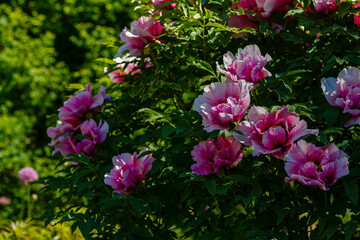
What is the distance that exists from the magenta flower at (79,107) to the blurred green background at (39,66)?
293cm

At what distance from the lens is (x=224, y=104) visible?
4.99ft

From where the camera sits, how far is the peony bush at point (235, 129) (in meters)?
1.51

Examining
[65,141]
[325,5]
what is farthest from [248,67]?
[65,141]

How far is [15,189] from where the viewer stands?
5215mm

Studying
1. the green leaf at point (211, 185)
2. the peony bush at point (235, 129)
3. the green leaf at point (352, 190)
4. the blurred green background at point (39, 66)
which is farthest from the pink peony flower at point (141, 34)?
the blurred green background at point (39, 66)

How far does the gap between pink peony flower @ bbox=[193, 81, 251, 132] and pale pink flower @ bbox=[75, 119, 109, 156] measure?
1.91ft

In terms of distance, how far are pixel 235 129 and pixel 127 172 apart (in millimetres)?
501

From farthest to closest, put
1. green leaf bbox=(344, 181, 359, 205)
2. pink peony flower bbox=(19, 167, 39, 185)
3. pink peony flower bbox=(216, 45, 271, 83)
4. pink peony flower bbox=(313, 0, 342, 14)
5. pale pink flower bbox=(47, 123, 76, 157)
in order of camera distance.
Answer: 1. pink peony flower bbox=(19, 167, 39, 185)
2. pale pink flower bbox=(47, 123, 76, 157)
3. pink peony flower bbox=(313, 0, 342, 14)
4. pink peony flower bbox=(216, 45, 271, 83)
5. green leaf bbox=(344, 181, 359, 205)

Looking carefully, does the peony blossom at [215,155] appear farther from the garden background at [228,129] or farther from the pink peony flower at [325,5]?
the pink peony flower at [325,5]

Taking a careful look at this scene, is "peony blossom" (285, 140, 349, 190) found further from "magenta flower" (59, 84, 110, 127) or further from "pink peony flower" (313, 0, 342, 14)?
"magenta flower" (59, 84, 110, 127)

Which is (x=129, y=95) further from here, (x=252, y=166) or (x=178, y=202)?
(x=252, y=166)

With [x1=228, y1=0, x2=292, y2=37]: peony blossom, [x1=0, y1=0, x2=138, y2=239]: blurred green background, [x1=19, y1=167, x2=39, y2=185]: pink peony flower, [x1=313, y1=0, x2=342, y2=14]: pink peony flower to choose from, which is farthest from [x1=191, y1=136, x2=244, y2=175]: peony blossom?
[x1=0, y1=0, x2=138, y2=239]: blurred green background

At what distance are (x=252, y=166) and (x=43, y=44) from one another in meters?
4.68

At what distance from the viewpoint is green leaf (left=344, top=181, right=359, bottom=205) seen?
4.59ft
